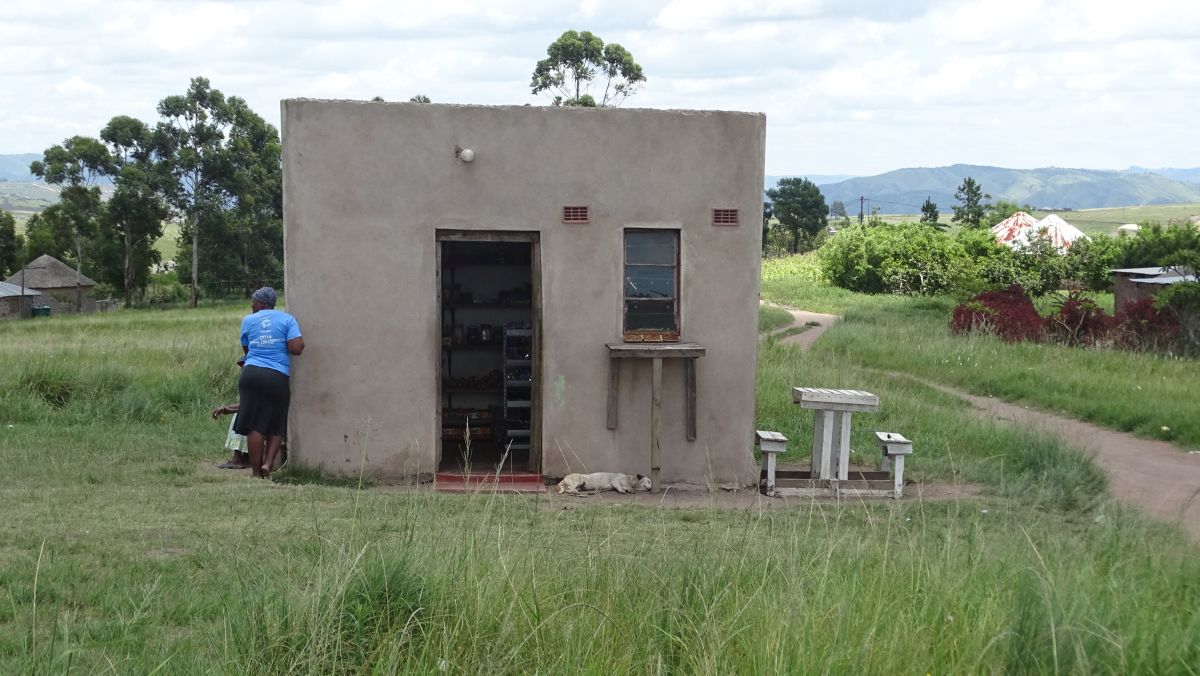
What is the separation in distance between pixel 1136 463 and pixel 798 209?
231 feet

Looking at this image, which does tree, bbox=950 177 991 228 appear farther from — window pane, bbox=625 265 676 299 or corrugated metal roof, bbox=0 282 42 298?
window pane, bbox=625 265 676 299

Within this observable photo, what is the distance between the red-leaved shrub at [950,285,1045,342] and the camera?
23127 mm

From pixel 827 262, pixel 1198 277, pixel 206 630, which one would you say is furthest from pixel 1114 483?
pixel 827 262

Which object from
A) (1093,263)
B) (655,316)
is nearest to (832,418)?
(655,316)

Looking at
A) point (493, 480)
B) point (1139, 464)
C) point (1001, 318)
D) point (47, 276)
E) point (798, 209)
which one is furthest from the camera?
point (798, 209)

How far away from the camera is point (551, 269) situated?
10711 mm

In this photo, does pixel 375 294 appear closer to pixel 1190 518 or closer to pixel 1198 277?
pixel 1190 518

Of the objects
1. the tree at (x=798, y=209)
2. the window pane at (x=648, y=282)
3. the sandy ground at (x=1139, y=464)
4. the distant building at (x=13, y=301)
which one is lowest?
the distant building at (x=13, y=301)

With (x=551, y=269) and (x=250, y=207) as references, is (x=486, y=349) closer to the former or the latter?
(x=551, y=269)

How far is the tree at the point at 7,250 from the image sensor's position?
61188mm

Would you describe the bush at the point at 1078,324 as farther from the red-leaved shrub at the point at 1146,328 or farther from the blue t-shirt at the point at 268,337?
the blue t-shirt at the point at 268,337

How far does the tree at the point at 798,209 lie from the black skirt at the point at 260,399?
73.1 m

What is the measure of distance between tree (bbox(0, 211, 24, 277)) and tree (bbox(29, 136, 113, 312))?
16.1 ft

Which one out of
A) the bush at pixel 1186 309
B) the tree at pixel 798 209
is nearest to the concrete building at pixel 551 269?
the bush at pixel 1186 309
